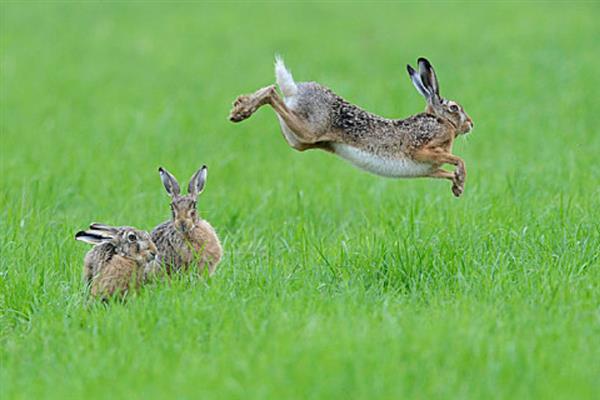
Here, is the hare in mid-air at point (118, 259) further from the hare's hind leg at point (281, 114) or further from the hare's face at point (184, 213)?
the hare's hind leg at point (281, 114)

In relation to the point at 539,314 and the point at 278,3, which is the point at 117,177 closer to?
the point at 539,314

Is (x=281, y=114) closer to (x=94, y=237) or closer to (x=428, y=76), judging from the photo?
(x=428, y=76)

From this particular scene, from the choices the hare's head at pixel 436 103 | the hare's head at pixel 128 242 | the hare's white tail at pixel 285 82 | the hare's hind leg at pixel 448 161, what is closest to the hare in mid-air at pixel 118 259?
the hare's head at pixel 128 242

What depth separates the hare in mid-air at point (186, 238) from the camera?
7.40 meters

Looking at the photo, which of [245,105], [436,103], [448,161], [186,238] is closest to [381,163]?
[448,161]

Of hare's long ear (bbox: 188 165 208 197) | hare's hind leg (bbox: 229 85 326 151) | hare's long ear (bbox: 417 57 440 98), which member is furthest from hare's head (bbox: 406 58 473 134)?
hare's long ear (bbox: 188 165 208 197)

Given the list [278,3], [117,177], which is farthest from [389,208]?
[278,3]

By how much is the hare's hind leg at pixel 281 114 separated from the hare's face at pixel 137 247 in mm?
1118

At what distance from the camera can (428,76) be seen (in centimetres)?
763

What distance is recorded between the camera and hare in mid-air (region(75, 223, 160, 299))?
7.22 m

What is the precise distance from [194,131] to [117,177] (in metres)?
2.36

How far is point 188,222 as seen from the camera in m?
7.36

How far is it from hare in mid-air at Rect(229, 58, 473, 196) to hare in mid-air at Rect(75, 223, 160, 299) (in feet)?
3.90

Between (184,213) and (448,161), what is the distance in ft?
5.83
